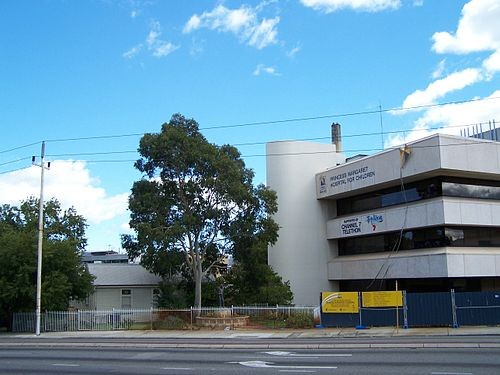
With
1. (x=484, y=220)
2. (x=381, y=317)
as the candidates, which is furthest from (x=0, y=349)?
(x=484, y=220)

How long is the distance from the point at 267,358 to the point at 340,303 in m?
12.3

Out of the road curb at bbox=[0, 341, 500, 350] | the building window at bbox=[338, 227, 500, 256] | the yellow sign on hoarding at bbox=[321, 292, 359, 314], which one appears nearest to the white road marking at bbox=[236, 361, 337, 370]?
the road curb at bbox=[0, 341, 500, 350]

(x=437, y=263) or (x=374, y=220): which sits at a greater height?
(x=374, y=220)

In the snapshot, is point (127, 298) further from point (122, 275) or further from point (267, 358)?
point (267, 358)

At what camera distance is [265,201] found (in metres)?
36.8

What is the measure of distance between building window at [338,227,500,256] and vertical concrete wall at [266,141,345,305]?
4948mm

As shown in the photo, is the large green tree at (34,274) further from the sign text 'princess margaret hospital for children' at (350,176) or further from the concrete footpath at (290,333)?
the sign text 'princess margaret hospital for children' at (350,176)

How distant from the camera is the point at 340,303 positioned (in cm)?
2880

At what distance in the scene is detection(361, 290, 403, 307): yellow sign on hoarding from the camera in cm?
2733

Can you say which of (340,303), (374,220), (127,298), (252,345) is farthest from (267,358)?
(127,298)

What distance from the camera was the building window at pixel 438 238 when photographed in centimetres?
3303

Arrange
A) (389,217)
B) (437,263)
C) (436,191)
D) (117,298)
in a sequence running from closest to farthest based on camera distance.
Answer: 1. (437,263)
2. (436,191)
3. (389,217)
4. (117,298)

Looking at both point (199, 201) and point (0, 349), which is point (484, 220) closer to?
point (199, 201)

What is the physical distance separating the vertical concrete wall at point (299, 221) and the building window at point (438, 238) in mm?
4948
